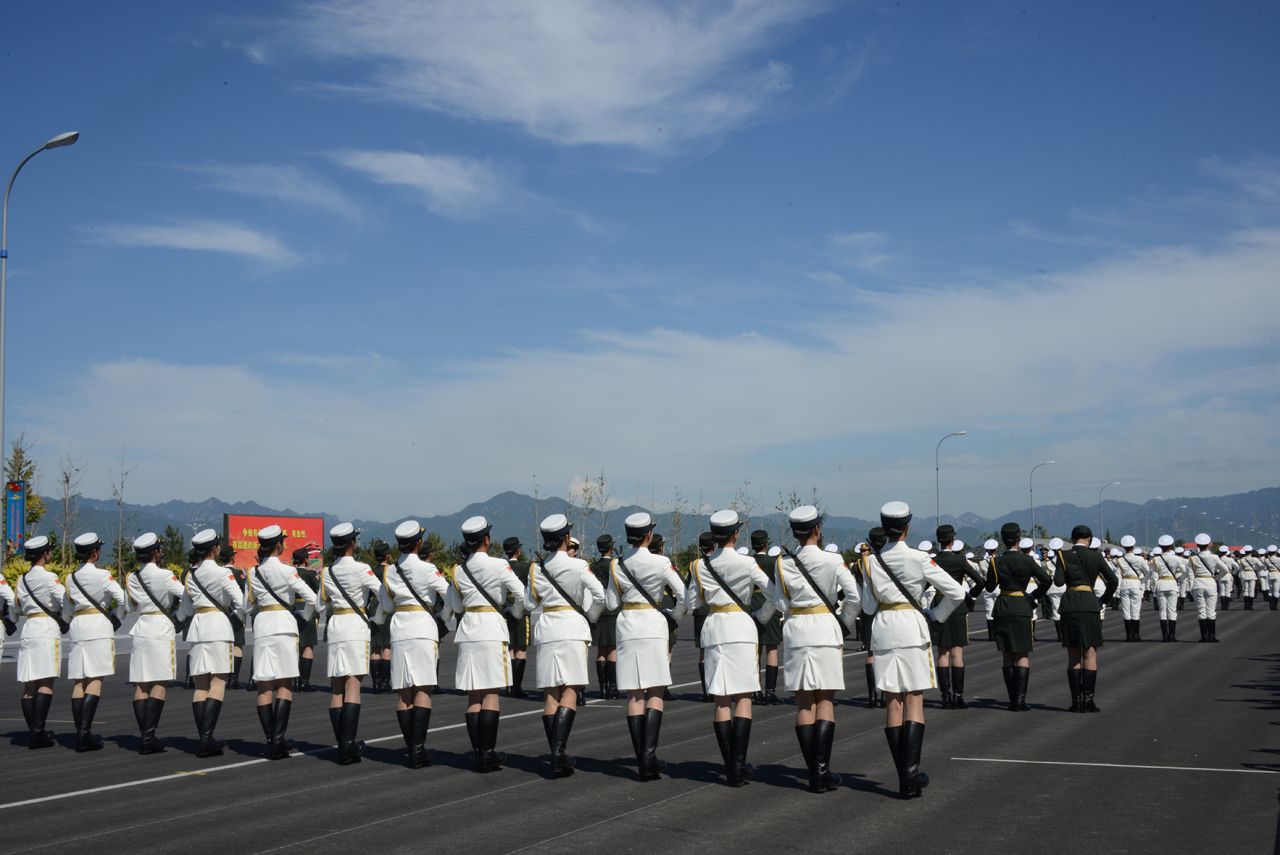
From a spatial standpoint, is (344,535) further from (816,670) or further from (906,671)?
(906,671)

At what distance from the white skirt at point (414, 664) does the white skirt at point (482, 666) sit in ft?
1.06

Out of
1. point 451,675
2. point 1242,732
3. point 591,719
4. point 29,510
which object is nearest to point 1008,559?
point 1242,732

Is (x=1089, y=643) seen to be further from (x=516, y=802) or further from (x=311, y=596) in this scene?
(x=311, y=596)

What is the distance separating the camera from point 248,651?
2655cm

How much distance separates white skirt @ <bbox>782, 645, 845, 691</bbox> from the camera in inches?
359

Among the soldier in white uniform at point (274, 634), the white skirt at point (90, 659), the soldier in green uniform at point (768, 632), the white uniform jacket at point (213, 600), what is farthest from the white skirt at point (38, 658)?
the soldier in green uniform at point (768, 632)

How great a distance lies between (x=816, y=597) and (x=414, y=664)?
12.5ft

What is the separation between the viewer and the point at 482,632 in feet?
34.3

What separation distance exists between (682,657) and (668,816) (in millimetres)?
15360

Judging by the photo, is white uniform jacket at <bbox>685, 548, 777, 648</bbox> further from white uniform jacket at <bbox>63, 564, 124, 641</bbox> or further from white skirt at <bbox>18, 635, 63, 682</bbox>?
white skirt at <bbox>18, 635, 63, 682</bbox>

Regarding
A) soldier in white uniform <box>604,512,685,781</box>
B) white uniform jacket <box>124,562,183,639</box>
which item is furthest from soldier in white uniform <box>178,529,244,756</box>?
soldier in white uniform <box>604,512,685,781</box>

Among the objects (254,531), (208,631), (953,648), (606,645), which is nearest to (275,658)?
(208,631)

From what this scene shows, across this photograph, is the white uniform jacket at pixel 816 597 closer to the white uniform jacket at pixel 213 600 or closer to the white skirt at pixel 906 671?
the white skirt at pixel 906 671

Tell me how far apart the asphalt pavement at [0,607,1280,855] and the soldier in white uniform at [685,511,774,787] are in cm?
37
